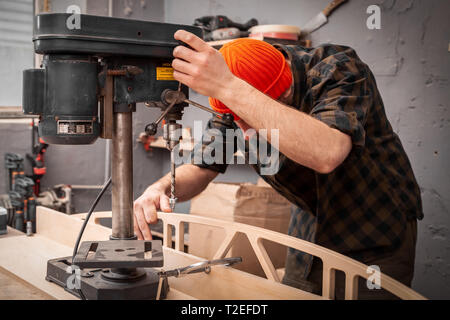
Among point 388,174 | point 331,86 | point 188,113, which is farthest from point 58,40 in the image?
point 188,113

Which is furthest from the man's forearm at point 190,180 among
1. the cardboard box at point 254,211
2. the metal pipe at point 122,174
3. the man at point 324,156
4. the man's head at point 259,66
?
the cardboard box at point 254,211

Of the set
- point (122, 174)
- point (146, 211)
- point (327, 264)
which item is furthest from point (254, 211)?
point (122, 174)

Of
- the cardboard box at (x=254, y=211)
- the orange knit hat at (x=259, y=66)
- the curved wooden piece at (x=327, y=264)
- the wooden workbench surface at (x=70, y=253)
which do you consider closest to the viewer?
the curved wooden piece at (x=327, y=264)

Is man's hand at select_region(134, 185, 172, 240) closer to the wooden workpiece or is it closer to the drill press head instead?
the wooden workpiece

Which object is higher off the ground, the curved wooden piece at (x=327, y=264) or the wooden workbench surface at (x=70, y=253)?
the curved wooden piece at (x=327, y=264)

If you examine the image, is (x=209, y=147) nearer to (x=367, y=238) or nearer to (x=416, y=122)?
(x=367, y=238)

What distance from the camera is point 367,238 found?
4.54ft

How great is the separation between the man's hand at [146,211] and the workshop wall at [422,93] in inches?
61.5

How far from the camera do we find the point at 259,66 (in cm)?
122

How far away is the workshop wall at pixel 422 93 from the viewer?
224cm

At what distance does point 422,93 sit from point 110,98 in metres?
1.80

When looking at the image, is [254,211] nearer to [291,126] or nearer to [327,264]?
[327,264]

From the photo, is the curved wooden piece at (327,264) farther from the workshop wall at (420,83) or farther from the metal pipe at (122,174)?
the workshop wall at (420,83)
